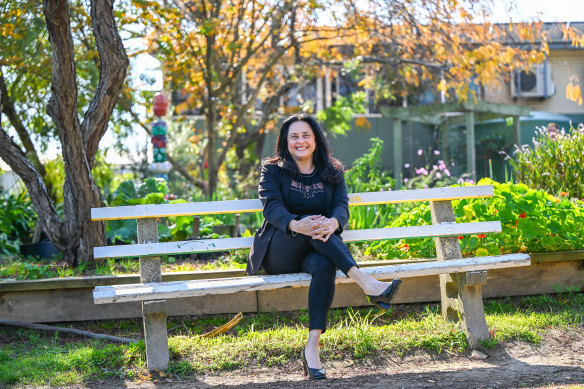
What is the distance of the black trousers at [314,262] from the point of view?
11.6 feet

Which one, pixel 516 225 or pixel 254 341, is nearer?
pixel 254 341

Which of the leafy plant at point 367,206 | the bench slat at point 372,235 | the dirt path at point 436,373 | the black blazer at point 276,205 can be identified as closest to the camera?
the dirt path at point 436,373

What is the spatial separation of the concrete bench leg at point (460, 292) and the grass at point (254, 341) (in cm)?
8

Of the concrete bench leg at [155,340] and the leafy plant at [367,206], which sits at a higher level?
the leafy plant at [367,206]

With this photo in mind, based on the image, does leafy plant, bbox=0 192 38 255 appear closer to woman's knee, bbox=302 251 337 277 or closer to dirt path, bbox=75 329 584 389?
dirt path, bbox=75 329 584 389

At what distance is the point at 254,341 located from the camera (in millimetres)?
3936

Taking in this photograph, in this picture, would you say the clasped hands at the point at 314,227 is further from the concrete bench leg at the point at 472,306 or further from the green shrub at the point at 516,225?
the green shrub at the point at 516,225

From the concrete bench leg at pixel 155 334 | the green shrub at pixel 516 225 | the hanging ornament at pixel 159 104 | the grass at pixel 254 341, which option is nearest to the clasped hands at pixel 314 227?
the grass at pixel 254 341

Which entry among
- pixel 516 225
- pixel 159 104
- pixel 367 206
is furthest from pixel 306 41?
pixel 516 225

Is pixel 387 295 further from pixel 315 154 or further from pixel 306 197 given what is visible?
pixel 315 154

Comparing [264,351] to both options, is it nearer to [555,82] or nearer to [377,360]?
[377,360]

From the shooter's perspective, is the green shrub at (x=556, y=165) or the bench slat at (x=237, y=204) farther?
the green shrub at (x=556, y=165)

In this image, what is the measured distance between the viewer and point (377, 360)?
379 centimetres

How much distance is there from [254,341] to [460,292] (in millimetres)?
1305
